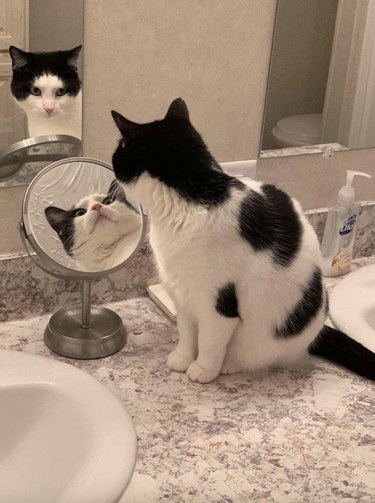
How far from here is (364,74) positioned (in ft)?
4.60

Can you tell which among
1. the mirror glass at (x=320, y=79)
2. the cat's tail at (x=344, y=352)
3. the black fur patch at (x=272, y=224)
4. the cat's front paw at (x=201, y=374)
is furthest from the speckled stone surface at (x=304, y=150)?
the cat's front paw at (x=201, y=374)

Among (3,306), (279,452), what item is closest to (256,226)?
(279,452)

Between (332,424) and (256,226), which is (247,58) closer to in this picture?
(256,226)

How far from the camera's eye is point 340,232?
1403 millimetres

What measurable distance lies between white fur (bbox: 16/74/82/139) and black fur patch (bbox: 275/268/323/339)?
427 millimetres

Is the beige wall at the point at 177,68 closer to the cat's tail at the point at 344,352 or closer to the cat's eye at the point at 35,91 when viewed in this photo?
the cat's eye at the point at 35,91

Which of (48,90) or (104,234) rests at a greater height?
(48,90)

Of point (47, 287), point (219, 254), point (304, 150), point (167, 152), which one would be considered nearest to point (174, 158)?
point (167, 152)

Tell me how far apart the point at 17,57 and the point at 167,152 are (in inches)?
10.4

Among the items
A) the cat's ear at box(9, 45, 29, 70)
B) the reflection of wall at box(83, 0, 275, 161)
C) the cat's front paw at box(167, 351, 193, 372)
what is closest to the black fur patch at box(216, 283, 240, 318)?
the cat's front paw at box(167, 351, 193, 372)

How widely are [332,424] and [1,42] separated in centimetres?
70

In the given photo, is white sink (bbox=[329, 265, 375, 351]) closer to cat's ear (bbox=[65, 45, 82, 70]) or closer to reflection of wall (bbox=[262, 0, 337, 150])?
reflection of wall (bbox=[262, 0, 337, 150])

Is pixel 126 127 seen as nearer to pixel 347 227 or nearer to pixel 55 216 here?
pixel 55 216

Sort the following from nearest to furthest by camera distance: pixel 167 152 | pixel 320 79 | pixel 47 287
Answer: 1. pixel 167 152
2. pixel 47 287
3. pixel 320 79
